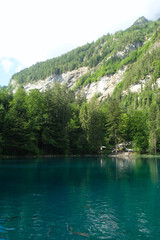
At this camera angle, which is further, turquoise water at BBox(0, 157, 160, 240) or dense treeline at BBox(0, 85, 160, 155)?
dense treeline at BBox(0, 85, 160, 155)

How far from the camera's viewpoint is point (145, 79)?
18475 cm

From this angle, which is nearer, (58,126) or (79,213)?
(79,213)

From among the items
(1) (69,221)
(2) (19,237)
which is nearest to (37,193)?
(1) (69,221)

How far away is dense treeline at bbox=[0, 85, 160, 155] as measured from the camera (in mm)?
61312

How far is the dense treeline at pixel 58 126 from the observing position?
6131cm

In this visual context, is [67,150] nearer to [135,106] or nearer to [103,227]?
[103,227]

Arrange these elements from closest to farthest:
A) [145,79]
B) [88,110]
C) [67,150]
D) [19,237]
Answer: [19,237] < [67,150] < [88,110] < [145,79]

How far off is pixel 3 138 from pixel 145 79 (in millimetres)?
150727

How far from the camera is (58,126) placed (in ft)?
246

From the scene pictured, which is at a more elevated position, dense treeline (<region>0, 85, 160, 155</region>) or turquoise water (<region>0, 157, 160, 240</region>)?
dense treeline (<region>0, 85, 160, 155</region>)

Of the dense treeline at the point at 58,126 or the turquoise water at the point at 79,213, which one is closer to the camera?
the turquoise water at the point at 79,213

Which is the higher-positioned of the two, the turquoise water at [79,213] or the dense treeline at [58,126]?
the dense treeline at [58,126]

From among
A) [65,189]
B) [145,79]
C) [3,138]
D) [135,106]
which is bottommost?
[65,189]

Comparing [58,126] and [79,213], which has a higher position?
[58,126]
